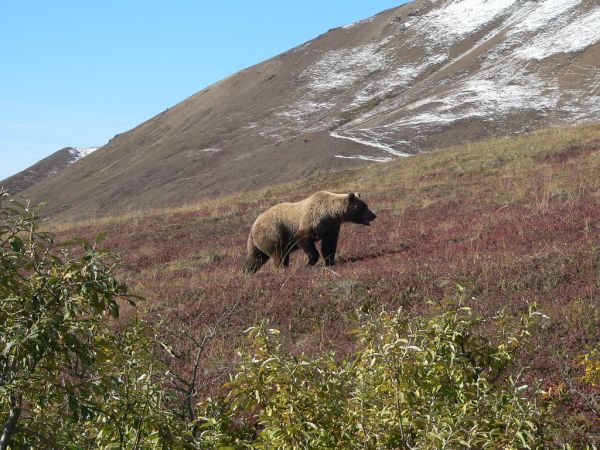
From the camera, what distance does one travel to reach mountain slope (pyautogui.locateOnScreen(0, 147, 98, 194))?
107150mm

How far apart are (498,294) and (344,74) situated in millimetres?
87679

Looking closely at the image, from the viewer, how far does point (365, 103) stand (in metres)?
78.3


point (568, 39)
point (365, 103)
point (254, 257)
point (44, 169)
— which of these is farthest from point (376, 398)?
point (44, 169)

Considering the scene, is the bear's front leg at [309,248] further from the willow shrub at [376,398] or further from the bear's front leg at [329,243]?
the willow shrub at [376,398]

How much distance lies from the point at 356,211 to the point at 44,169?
115576mm

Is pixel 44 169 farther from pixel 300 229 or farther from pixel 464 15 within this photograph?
pixel 300 229

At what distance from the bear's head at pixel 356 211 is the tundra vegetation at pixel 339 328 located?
0.72 meters

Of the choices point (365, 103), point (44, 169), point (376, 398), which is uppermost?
point (44, 169)

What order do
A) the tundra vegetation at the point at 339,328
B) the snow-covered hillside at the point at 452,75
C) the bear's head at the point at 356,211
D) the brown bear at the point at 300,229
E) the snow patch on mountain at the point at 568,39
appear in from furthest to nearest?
the snow patch on mountain at the point at 568,39, the snow-covered hillside at the point at 452,75, the bear's head at the point at 356,211, the brown bear at the point at 300,229, the tundra vegetation at the point at 339,328

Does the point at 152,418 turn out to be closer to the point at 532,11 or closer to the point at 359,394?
the point at 359,394

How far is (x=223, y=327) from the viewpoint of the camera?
8859 millimetres

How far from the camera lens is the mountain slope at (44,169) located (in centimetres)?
10715

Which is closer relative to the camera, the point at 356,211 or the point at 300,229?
the point at 300,229

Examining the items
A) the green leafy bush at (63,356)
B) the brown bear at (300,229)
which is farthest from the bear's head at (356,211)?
the green leafy bush at (63,356)
